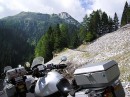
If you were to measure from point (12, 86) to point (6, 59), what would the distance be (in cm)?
16945

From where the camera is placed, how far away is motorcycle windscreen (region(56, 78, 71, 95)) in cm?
533

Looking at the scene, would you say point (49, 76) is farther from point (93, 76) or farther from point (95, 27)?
point (95, 27)

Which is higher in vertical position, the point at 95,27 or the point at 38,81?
the point at 95,27

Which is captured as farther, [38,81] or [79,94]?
[38,81]

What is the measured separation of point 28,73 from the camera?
5914mm

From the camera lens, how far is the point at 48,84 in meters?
5.34

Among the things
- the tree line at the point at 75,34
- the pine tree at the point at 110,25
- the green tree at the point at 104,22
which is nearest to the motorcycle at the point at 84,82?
the tree line at the point at 75,34

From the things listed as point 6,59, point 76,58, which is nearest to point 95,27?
point 76,58

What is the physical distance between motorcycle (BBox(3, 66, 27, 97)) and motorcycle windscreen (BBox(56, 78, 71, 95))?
3.19 feet

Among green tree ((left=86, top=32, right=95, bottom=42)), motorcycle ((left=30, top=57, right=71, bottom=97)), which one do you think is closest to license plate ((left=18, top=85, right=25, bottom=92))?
motorcycle ((left=30, top=57, right=71, bottom=97))

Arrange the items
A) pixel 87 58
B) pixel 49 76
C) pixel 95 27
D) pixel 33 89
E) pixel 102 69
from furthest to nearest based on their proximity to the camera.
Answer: pixel 95 27 → pixel 87 58 → pixel 33 89 → pixel 49 76 → pixel 102 69

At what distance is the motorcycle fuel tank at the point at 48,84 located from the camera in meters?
5.35

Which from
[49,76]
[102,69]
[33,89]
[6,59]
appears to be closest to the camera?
[102,69]

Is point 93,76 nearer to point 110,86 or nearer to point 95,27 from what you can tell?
point 110,86
